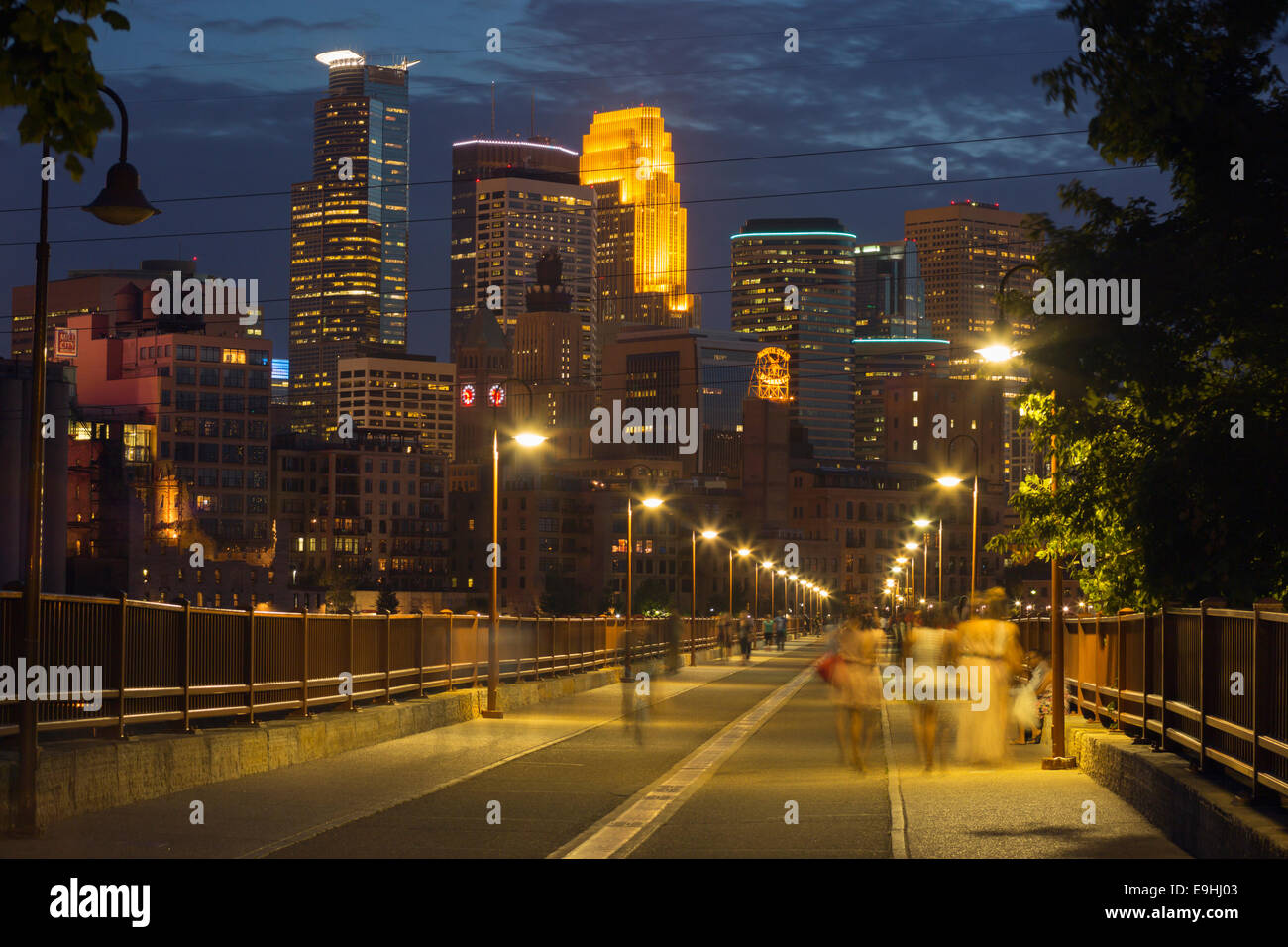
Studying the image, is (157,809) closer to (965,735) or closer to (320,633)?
(320,633)

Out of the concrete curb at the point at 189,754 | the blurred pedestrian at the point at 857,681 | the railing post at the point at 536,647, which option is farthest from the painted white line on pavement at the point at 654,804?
the railing post at the point at 536,647

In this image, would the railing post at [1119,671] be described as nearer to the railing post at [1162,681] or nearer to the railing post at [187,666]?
the railing post at [1162,681]

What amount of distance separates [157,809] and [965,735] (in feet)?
33.6

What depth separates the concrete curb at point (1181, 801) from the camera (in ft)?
35.5

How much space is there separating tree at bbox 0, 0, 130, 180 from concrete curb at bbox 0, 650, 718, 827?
610 centimetres

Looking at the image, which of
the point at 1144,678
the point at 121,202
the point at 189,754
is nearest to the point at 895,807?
the point at 1144,678

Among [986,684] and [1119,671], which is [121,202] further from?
[1119,671]

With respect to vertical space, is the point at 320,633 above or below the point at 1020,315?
below

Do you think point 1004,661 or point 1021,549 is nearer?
point 1004,661

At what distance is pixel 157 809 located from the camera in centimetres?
1521

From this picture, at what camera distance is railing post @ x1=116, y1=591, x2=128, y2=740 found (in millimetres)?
16297

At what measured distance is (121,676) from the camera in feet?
53.6

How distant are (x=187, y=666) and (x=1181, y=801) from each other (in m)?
10.0
